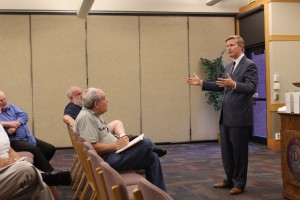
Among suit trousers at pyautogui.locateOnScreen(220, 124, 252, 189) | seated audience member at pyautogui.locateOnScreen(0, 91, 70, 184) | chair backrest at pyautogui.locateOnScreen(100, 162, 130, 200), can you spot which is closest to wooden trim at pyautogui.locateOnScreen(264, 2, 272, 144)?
suit trousers at pyautogui.locateOnScreen(220, 124, 252, 189)

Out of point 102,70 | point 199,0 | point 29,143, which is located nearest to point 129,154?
point 29,143

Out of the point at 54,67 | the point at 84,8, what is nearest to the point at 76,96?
the point at 84,8

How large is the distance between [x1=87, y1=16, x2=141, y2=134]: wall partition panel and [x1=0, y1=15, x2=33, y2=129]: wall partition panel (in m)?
1.29

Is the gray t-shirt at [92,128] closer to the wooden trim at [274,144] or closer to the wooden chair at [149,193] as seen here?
the wooden chair at [149,193]

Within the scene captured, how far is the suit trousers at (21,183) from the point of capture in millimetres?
2834

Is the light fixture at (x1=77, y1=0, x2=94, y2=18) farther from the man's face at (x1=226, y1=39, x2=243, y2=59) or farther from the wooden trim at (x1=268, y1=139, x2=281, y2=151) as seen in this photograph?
the wooden trim at (x1=268, y1=139, x2=281, y2=151)

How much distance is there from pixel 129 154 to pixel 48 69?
5.46m

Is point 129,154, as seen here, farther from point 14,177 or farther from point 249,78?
point 249,78

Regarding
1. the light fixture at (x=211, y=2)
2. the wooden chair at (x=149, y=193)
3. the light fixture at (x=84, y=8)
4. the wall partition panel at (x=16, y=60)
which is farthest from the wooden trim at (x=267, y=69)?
the wooden chair at (x=149, y=193)

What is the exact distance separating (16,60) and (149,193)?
24.9 ft

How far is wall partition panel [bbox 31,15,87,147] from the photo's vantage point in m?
8.38

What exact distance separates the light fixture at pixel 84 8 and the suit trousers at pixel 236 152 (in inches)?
150

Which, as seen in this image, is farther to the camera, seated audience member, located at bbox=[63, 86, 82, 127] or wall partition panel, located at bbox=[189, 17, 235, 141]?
wall partition panel, located at bbox=[189, 17, 235, 141]

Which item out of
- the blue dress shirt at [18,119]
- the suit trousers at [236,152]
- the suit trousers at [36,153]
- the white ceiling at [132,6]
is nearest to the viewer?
the suit trousers at [236,152]
